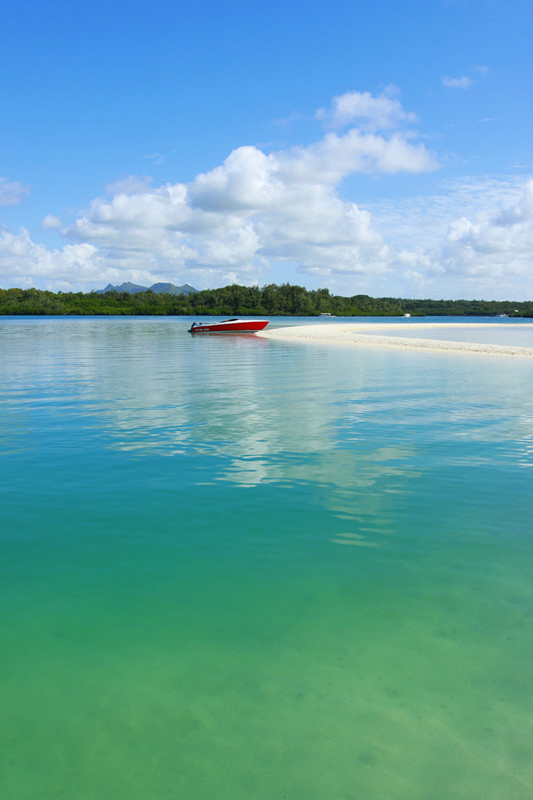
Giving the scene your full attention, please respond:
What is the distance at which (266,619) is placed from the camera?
17.9ft

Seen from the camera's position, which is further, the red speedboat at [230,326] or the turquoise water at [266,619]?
the red speedboat at [230,326]

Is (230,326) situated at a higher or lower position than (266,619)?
higher

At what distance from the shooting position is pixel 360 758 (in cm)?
383

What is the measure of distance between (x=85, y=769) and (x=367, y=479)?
7.22m

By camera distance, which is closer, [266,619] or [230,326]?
[266,619]

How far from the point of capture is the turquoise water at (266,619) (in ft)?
12.5

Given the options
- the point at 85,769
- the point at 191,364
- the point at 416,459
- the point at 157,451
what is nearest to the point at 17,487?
the point at 157,451

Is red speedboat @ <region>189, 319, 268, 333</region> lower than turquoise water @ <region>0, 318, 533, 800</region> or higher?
higher

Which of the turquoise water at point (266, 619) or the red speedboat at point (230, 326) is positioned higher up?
the red speedboat at point (230, 326)

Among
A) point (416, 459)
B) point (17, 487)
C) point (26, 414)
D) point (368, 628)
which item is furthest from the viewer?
point (26, 414)

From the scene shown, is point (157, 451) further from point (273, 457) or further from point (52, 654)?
point (52, 654)

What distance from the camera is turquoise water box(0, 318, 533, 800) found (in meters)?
3.82

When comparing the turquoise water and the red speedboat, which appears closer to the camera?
the turquoise water

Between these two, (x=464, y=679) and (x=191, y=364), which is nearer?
(x=464, y=679)
